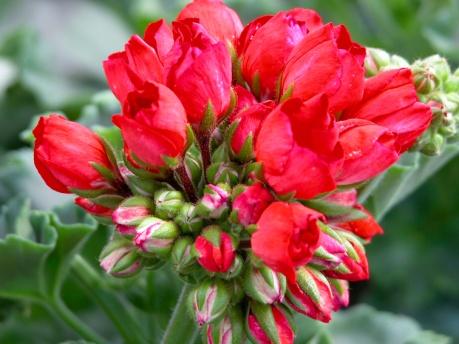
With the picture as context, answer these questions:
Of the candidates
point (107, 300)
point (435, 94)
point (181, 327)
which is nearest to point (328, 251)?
point (181, 327)

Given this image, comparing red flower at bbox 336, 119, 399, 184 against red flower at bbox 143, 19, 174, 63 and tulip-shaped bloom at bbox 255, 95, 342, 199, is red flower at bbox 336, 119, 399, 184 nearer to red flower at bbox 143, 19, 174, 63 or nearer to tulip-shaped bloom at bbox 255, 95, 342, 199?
tulip-shaped bloom at bbox 255, 95, 342, 199

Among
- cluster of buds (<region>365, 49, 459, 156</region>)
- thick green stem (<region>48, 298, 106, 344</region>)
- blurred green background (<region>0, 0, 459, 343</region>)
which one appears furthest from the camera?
blurred green background (<region>0, 0, 459, 343</region>)

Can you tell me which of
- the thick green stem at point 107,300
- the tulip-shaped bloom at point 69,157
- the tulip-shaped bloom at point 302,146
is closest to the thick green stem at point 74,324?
the thick green stem at point 107,300

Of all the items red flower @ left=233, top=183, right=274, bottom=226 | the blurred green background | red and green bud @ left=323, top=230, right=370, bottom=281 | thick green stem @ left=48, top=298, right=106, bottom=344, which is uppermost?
red flower @ left=233, top=183, right=274, bottom=226

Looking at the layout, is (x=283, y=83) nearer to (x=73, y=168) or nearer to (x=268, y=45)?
(x=268, y=45)

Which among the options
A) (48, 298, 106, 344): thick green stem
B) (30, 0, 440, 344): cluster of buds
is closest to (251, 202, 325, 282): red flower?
(30, 0, 440, 344): cluster of buds

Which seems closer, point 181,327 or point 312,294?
point 312,294

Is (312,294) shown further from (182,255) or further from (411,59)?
(411,59)
